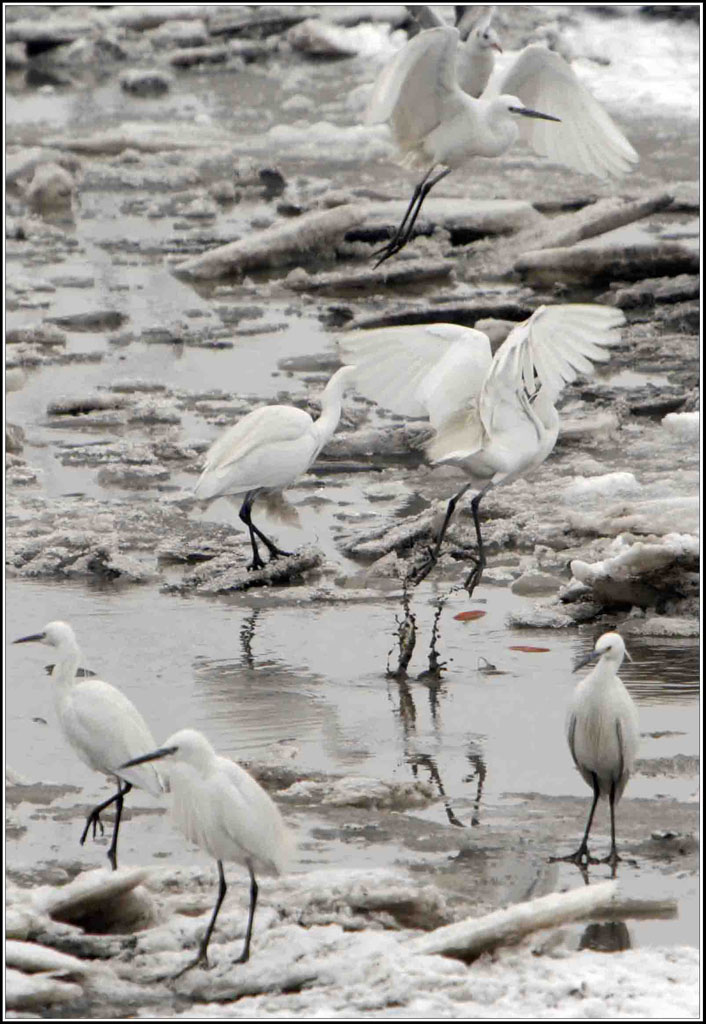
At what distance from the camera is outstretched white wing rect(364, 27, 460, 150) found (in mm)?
8578

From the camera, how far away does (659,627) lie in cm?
716

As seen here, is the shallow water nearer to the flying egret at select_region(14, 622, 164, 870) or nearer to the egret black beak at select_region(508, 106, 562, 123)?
Answer: the flying egret at select_region(14, 622, 164, 870)

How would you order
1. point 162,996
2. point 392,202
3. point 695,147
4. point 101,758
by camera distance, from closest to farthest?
point 162,996 → point 101,758 → point 392,202 → point 695,147

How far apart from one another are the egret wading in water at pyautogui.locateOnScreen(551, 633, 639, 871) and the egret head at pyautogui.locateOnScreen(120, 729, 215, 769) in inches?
50.7

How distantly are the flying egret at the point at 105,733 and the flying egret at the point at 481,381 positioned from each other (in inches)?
94.9

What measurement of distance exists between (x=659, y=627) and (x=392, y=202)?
8.54m

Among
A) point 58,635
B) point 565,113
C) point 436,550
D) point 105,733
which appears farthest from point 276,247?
point 105,733

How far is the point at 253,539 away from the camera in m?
8.09

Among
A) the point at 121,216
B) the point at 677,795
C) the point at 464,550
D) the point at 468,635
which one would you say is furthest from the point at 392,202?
the point at 677,795

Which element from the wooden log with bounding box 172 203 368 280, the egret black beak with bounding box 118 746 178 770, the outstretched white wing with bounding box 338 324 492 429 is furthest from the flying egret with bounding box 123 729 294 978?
the wooden log with bounding box 172 203 368 280

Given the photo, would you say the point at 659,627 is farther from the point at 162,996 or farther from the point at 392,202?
the point at 392,202

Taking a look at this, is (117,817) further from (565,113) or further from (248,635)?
(565,113)

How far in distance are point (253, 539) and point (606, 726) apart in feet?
10.1

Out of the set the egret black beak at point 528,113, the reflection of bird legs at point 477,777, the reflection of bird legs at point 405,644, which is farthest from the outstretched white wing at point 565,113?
the reflection of bird legs at point 477,777
